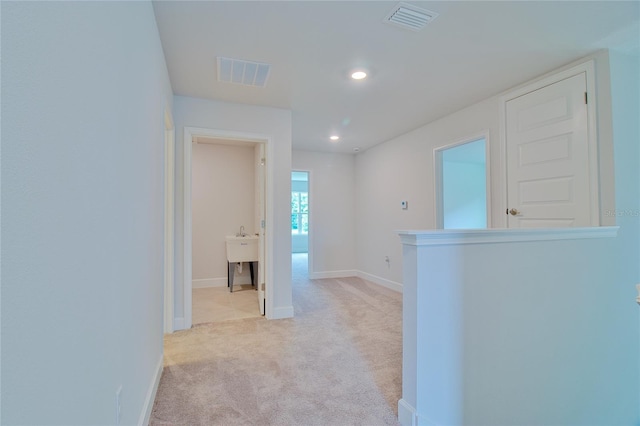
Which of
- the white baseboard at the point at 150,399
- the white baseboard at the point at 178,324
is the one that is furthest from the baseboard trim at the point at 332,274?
the white baseboard at the point at 150,399

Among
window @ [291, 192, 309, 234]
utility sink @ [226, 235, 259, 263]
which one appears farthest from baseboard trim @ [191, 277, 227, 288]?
window @ [291, 192, 309, 234]

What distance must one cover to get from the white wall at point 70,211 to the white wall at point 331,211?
4.19 meters

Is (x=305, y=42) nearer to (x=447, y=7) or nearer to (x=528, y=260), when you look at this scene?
(x=447, y=7)

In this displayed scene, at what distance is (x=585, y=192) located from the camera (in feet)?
7.82

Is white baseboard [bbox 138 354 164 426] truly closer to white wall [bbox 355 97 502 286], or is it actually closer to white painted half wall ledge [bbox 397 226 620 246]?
white painted half wall ledge [bbox 397 226 620 246]

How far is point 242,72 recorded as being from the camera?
260cm

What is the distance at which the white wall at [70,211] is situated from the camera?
0.54 m

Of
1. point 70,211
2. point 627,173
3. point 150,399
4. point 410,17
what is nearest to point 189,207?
point 150,399

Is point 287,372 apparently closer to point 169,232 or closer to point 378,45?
point 169,232

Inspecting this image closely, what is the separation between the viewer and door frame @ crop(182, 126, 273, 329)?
3115mm

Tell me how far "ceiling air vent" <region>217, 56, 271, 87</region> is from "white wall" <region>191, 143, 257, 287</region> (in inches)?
97.1

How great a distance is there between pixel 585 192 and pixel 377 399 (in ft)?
7.37

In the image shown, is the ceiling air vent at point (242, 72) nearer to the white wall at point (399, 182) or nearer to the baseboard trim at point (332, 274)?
the white wall at point (399, 182)

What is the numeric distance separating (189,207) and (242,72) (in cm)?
145
